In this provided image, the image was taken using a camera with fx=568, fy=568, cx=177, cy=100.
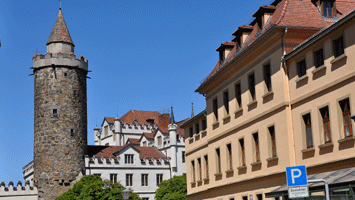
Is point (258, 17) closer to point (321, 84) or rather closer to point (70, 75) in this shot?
point (321, 84)

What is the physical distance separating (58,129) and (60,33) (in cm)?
1277

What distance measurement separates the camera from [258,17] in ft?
103

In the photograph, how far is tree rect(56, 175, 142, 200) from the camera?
63625mm

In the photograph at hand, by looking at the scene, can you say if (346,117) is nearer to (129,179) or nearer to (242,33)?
(242,33)

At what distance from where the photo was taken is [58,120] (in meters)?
70.1

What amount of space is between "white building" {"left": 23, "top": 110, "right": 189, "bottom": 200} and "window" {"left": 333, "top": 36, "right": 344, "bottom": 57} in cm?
5326

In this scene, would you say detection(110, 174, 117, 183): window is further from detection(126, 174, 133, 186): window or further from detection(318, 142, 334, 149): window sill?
detection(318, 142, 334, 149): window sill

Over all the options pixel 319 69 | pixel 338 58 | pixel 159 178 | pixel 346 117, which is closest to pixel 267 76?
pixel 319 69

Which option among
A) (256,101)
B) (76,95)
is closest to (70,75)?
(76,95)

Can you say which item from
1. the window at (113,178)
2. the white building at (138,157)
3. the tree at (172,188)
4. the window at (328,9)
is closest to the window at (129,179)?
the white building at (138,157)

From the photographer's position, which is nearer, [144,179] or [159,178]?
[144,179]

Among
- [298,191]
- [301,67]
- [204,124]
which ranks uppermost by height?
[204,124]

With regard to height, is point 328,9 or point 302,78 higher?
point 328,9

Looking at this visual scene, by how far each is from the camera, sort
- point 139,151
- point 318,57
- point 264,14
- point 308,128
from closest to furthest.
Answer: point 318,57 < point 308,128 < point 264,14 < point 139,151
